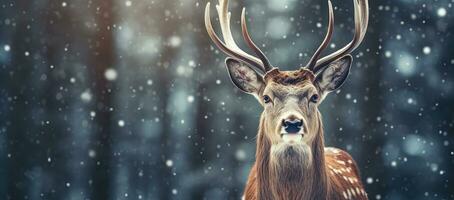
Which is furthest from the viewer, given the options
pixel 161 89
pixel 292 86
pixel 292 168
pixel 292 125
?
pixel 161 89

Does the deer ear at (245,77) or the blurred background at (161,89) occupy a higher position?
the blurred background at (161,89)

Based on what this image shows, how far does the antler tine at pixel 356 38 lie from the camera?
5391 mm

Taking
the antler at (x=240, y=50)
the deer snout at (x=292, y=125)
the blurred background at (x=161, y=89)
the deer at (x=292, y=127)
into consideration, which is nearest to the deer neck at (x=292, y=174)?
the deer at (x=292, y=127)

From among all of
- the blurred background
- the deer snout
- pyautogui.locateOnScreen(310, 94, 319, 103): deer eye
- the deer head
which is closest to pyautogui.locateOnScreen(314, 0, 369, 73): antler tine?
the deer head

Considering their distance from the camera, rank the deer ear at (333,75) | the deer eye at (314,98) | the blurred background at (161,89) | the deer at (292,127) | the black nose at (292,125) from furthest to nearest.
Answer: the blurred background at (161,89), the deer ear at (333,75), the deer eye at (314,98), the deer at (292,127), the black nose at (292,125)

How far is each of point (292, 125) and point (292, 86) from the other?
0.42m

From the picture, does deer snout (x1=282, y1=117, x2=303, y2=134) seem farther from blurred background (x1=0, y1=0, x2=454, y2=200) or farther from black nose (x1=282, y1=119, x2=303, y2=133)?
blurred background (x1=0, y1=0, x2=454, y2=200)

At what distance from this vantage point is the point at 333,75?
538cm

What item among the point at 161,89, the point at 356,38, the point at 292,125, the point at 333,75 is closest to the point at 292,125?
the point at 292,125

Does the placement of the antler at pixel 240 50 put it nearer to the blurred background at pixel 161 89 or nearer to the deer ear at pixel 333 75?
the deer ear at pixel 333 75

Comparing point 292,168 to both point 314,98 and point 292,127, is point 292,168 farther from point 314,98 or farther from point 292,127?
point 314,98

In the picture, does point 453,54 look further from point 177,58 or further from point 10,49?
point 10,49

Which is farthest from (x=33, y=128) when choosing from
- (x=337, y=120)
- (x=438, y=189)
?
(x=438, y=189)

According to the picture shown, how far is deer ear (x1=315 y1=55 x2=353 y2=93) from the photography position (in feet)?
17.6
